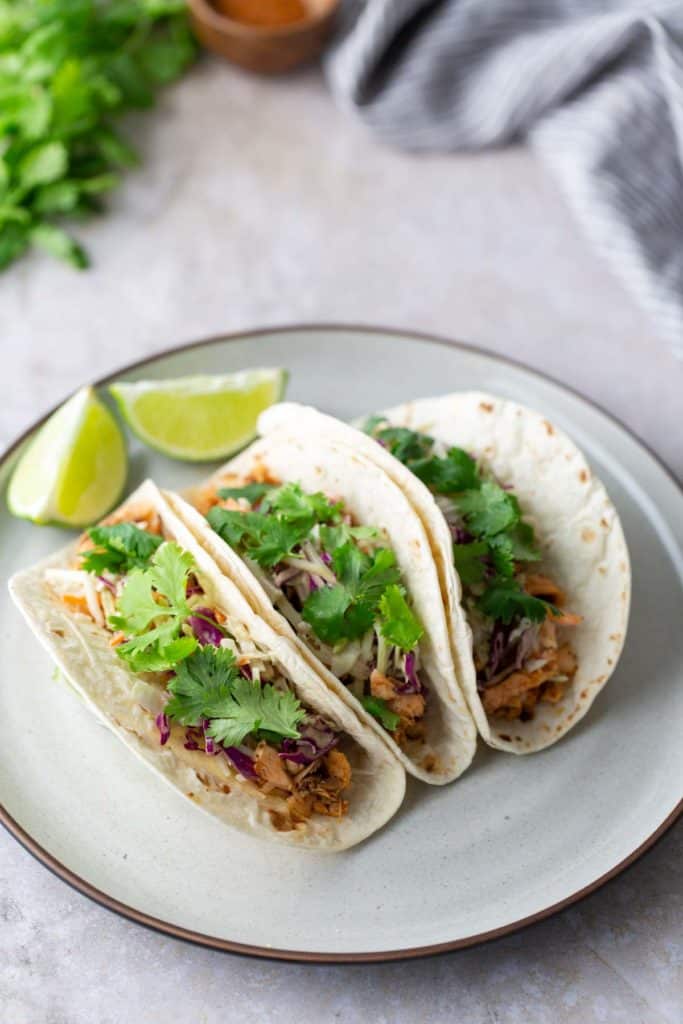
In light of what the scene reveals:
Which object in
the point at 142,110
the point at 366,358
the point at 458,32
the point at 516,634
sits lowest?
the point at 516,634

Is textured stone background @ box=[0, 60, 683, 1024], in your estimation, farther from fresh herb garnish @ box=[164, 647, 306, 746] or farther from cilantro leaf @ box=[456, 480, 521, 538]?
cilantro leaf @ box=[456, 480, 521, 538]

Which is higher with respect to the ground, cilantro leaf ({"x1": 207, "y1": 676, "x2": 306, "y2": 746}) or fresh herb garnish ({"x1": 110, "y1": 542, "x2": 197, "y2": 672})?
fresh herb garnish ({"x1": 110, "y1": 542, "x2": 197, "y2": 672})

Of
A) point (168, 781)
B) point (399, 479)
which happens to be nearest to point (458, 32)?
point (399, 479)

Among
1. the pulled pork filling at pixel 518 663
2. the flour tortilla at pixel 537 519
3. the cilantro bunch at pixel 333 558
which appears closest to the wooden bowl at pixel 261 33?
the flour tortilla at pixel 537 519

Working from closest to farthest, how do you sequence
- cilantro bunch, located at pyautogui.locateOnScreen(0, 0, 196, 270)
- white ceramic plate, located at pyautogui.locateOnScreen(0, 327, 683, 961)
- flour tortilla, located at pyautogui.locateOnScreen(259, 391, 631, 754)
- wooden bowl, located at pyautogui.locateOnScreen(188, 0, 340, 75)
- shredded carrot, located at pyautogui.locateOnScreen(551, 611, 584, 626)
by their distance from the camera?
1. white ceramic plate, located at pyautogui.locateOnScreen(0, 327, 683, 961)
2. flour tortilla, located at pyautogui.locateOnScreen(259, 391, 631, 754)
3. shredded carrot, located at pyautogui.locateOnScreen(551, 611, 584, 626)
4. cilantro bunch, located at pyautogui.locateOnScreen(0, 0, 196, 270)
5. wooden bowl, located at pyautogui.locateOnScreen(188, 0, 340, 75)

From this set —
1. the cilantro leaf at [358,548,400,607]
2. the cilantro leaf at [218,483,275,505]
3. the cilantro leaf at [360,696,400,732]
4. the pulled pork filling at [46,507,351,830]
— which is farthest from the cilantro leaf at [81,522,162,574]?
the cilantro leaf at [360,696,400,732]

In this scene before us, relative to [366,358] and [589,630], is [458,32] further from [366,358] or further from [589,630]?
[589,630]
